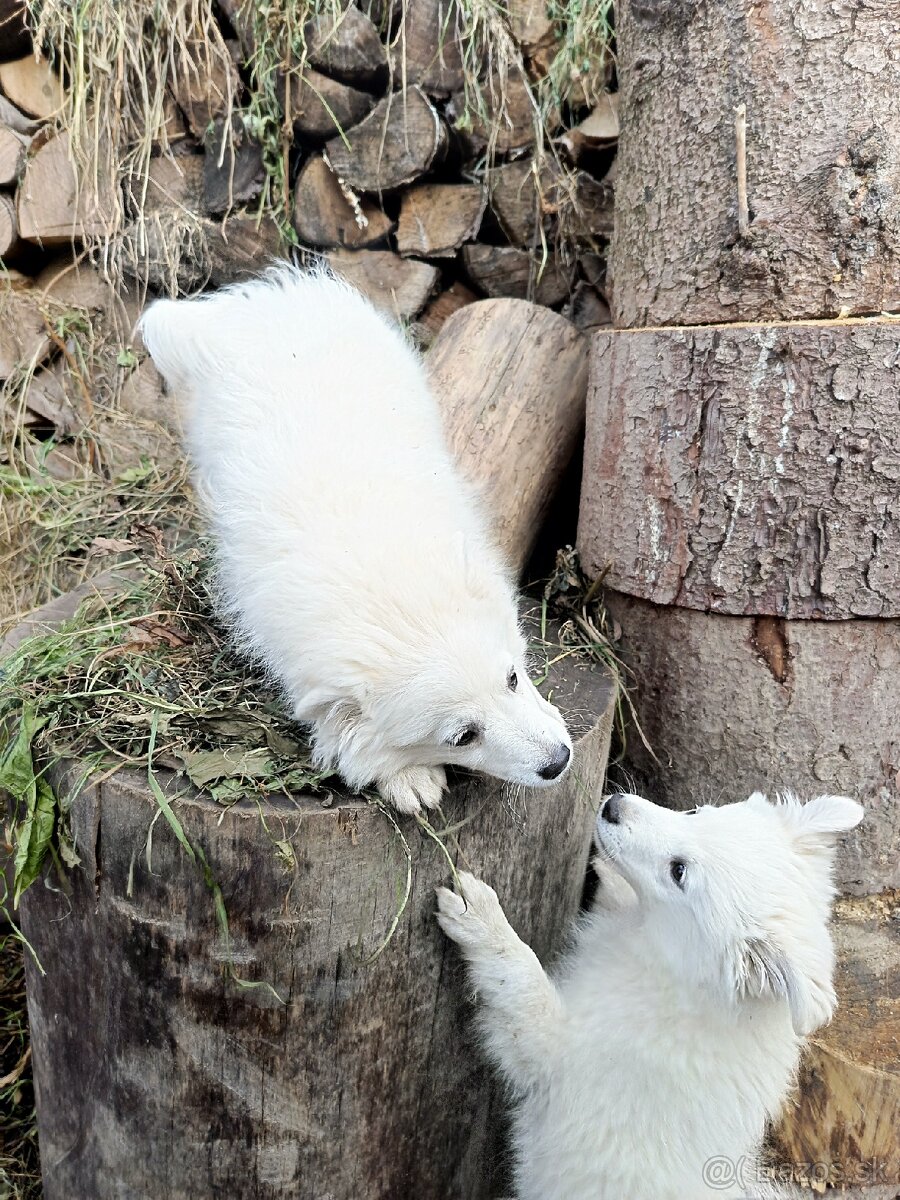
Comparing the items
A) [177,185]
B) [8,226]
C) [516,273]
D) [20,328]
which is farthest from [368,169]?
[20,328]

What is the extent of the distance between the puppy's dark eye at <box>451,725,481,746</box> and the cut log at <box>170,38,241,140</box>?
3.15 meters

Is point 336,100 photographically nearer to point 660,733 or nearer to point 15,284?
point 15,284

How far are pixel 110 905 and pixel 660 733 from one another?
5.96 feet

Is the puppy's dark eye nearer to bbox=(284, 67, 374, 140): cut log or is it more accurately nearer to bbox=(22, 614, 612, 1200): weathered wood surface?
bbox=(22, 614, 612, 1200): weathered wood surface

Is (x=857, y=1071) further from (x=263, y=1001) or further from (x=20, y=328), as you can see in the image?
(x=20, y=328)

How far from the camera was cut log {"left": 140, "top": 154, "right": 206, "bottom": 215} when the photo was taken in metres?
4.02

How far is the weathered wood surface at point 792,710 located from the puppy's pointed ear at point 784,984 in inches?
28.2

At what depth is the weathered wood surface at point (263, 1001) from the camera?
203 centimetres

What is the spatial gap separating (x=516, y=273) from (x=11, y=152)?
232 cm

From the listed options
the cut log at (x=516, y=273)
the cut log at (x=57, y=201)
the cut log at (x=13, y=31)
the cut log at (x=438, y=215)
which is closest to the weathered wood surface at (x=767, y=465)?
the cut log at (x=516, y=273)

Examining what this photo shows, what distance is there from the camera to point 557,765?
7.13ft

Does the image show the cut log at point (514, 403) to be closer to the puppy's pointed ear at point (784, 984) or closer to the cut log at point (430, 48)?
the cut log at point (430, 48)

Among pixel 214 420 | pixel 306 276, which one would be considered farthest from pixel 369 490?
pixel 306 276

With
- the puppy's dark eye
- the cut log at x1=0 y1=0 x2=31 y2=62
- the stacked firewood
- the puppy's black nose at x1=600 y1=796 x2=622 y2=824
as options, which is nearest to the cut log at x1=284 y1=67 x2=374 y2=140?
the stacked firewood
